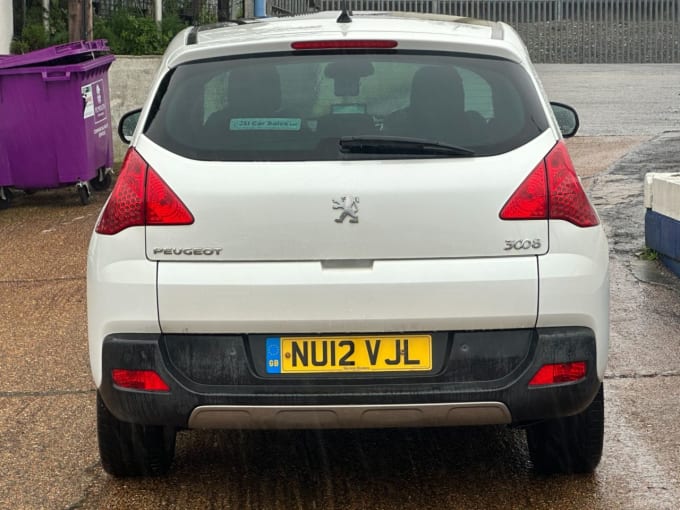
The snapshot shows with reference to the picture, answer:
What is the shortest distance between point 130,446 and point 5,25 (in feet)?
41.6

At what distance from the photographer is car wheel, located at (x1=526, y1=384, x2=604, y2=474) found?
4793 millimetres

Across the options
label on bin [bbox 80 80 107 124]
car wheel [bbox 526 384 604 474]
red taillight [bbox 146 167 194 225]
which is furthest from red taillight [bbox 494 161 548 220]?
label on bin [bbox 80 80 107 124]

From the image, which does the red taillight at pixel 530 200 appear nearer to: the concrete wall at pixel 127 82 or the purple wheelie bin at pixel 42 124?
the purple wheelie bin at pixel 42 124

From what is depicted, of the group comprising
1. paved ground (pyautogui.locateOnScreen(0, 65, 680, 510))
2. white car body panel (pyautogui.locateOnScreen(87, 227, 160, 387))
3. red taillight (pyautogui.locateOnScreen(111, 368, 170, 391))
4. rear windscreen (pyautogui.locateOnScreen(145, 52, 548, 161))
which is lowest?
paved ground (pyautogui.locateOnScreen(0, 65, 680, 510))

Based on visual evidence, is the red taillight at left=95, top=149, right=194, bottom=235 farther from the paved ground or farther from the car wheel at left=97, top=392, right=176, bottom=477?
the paved ground

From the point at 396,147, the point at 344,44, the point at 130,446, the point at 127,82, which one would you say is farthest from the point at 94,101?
the point at 396,147

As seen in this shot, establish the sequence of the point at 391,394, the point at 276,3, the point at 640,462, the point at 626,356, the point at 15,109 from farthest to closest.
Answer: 1. the point at 276,3
2. the point at 15,109
3. the point at 626,356
4. the point at 640,462
5. the point at 391,394

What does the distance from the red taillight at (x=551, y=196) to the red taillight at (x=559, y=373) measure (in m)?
0.44

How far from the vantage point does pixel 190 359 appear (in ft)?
14.2

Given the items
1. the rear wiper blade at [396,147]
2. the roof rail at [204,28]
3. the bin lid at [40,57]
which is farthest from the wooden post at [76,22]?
the rear wiper blade at [396,147]

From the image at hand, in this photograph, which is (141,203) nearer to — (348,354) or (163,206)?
(163,206)

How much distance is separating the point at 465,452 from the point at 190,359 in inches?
55.8

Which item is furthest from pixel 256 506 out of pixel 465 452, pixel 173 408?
pixel 465 452

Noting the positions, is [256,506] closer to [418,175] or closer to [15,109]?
[418,175]
